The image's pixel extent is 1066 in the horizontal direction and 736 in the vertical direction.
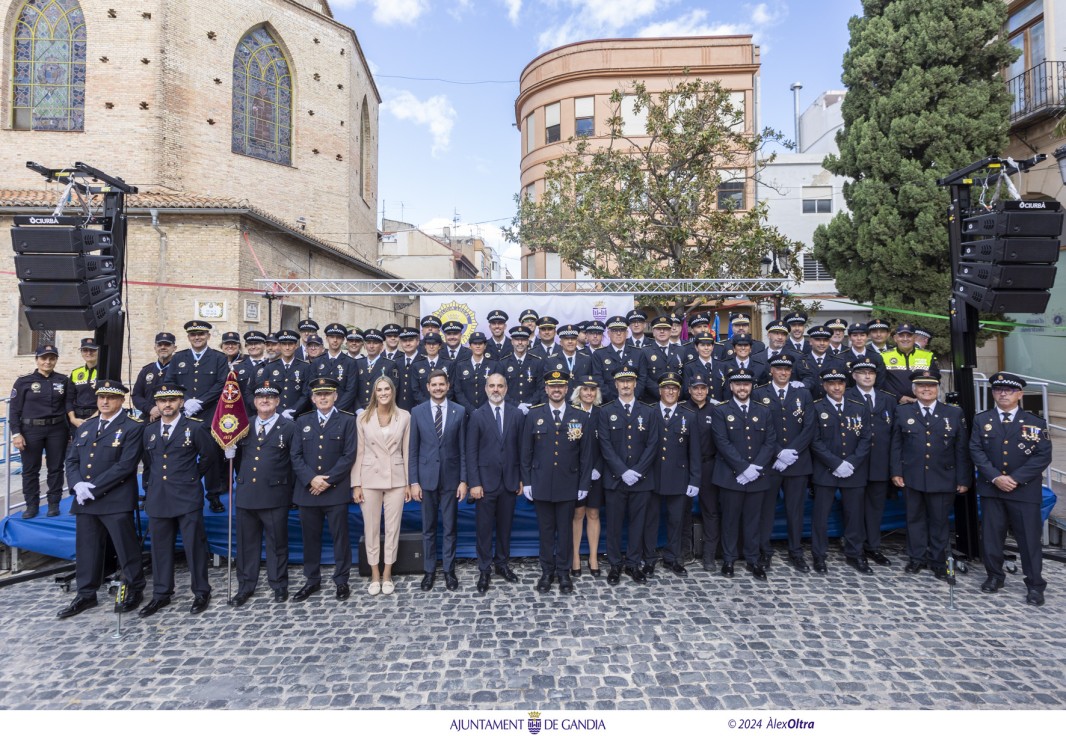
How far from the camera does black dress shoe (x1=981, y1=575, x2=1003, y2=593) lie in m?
5.52

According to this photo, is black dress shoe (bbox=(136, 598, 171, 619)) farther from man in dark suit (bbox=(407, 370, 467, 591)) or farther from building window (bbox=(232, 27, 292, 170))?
building window (bbox=(232, 27, 292, 170))

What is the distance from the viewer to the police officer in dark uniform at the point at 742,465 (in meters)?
5.92

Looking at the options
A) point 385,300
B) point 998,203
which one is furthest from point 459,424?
point 385,300

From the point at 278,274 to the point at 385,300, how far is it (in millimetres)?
10038

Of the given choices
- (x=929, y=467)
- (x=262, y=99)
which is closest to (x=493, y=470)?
(x=929, y=467)

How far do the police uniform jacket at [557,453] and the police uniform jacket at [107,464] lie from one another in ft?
12.3

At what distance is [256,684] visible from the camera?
13.1 ft

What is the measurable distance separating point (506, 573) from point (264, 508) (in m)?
2.50

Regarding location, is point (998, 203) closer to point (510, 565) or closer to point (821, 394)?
point (821, 394)

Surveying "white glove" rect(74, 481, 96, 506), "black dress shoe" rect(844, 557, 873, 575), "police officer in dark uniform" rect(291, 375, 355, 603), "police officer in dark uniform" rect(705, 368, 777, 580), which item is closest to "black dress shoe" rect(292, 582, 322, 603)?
"police officer in dark uniform" rect(291, 375, 355, 603)

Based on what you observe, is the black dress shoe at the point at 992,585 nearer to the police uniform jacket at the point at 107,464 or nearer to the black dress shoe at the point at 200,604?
the black dress shoe at the point at 200,604

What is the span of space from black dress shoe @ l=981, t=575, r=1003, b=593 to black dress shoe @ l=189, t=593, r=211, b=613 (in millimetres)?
7511

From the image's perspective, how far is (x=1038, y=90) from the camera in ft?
46.2

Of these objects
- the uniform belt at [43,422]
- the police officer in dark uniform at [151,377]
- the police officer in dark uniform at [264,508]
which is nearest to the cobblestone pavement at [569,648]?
the police officer in dark uniform at [264,508]
